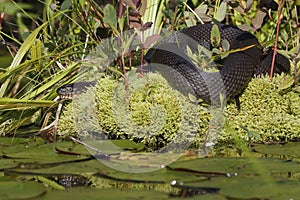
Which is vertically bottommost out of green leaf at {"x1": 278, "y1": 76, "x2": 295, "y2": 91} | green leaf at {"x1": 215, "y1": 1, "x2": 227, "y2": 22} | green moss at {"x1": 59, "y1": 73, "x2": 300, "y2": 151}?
green moss at {"x1": 59, "y1": 73, "x2": 300, "y2": 151}

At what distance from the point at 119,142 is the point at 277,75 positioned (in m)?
1.09

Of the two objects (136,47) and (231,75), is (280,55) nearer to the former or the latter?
(231,75)

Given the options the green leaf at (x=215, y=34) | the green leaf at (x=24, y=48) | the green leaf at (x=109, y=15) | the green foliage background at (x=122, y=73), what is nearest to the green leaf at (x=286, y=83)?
the green foliage background at (x=122, y=73)

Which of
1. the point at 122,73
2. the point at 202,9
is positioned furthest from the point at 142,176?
the point at 202,9

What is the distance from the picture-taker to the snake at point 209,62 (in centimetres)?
352

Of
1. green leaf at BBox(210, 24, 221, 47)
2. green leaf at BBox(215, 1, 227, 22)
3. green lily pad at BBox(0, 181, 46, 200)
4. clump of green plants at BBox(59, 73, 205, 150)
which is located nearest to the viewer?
green lily pad at BBox(0, 181, 46, 200)

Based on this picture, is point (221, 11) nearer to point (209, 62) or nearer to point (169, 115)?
point (209, 62)

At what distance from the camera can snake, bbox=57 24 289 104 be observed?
3520 mm

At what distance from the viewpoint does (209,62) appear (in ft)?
11.6

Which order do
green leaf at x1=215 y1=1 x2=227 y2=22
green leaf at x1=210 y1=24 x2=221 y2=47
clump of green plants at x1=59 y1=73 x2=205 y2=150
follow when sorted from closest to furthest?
clump of green plants at x1=59 y1=73 x2=205 y2=150
green leaf at x1=210 y1=24 x2=221 y2=47
green leaf at x1=215 y1=1 x2=227 y2=22

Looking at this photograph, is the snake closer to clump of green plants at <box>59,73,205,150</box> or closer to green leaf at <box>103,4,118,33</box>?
clump of green plants at <box>59,73,205,150</box>

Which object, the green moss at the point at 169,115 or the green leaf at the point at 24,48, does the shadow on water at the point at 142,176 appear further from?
the green leaf at the point at 24,48

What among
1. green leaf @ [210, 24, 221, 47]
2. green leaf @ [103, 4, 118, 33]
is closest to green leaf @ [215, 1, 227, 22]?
green leaf @ [210, 24, 221, 47]

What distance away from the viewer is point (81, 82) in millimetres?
3742
